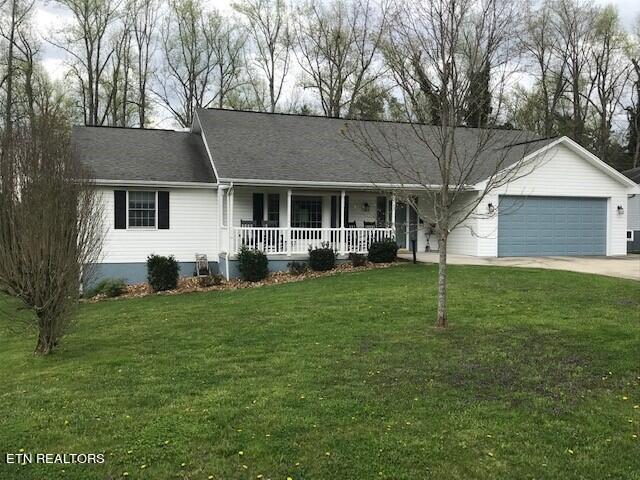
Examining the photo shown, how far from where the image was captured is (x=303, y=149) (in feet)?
61.9

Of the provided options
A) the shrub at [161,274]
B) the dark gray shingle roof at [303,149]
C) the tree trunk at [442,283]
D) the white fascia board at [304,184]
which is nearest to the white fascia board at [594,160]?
the dark gray shingle roof at [303,149]

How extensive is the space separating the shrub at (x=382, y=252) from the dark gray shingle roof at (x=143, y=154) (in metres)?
5.30

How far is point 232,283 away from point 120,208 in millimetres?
4130

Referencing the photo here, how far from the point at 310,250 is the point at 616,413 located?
1166 cm

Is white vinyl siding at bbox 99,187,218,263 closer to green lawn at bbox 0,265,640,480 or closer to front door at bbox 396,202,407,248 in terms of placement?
front door at bbox 396,202,407,248

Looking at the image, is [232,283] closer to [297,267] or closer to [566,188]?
[297,267]

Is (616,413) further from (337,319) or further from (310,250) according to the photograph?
(310,250)

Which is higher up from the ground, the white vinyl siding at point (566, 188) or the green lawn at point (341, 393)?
the white vinyl siding at point (566, 188)

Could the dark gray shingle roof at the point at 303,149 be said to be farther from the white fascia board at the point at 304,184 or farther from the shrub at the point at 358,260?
the shrub at the point at 358,260

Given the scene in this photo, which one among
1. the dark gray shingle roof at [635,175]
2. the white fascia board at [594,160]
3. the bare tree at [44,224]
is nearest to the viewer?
the bare tree at [44,224]

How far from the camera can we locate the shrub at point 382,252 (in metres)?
16.3

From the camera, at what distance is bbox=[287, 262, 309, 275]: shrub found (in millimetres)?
15594

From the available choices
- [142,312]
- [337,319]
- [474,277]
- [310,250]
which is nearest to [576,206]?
[474,277]

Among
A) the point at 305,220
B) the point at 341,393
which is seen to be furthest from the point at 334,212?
the point at 341,393
